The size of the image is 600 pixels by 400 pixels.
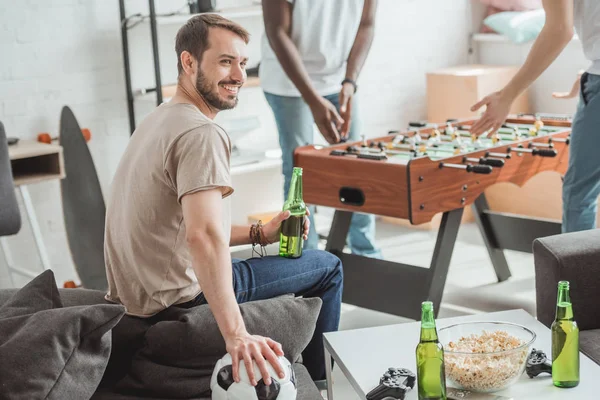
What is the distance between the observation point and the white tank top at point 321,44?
3.95 m

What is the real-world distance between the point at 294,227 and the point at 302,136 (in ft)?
4.80

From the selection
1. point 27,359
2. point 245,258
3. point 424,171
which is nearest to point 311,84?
point 424,171

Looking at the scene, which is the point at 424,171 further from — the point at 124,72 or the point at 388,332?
the point at 124,72

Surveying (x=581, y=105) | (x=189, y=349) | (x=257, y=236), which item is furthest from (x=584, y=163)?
(x=189, y=349)

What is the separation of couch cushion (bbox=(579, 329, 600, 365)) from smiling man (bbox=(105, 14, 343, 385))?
32.8 inches

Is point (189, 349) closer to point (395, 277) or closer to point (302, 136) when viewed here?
point (395, 277)

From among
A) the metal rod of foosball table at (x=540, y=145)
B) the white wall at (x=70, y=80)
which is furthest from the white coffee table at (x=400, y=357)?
the white wall at (x=70, y=80)

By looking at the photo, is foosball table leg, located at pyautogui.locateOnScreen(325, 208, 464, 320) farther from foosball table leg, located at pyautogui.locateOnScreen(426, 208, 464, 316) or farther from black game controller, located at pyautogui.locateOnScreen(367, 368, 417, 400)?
black game controller, located at pyautogui.locateOnScreen(367, 368, 417, 400)

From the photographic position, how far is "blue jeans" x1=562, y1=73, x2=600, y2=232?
301cm

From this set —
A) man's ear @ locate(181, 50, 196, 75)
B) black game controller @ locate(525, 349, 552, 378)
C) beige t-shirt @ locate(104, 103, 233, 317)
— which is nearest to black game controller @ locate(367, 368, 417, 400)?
black game controller @ locate(525, 349, 552, 378)

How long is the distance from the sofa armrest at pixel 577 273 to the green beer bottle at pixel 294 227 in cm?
66

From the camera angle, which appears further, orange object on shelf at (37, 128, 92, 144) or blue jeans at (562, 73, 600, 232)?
orange object on shelf at (37, 128, 92, 144)

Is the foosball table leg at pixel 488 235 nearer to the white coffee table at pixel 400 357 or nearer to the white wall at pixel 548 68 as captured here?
the white wall at pixel 548 68

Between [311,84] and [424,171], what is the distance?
2.87ft
